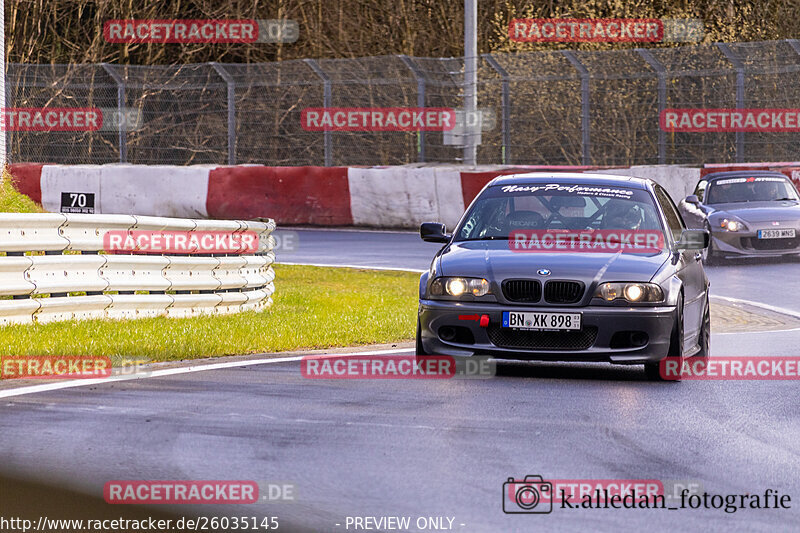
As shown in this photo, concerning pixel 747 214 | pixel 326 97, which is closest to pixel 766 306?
pixel 747 214

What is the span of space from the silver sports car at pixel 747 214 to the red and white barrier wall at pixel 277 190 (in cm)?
490

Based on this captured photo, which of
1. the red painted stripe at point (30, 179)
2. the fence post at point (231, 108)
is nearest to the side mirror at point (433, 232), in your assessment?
the fence post at point (231, 108)

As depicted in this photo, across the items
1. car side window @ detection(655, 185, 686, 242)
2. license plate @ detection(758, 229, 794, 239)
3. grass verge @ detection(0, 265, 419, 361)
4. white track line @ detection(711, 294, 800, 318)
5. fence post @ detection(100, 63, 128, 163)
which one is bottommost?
white track line @ detection(711, 294, 800, 318)

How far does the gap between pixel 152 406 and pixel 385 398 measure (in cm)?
136

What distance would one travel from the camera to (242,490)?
6320 mm

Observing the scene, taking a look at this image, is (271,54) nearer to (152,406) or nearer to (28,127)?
(28,127)

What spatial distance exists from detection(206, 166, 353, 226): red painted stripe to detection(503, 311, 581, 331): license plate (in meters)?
17.4

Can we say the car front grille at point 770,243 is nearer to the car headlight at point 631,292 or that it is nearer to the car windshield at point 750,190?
the car windshield at point 750,190

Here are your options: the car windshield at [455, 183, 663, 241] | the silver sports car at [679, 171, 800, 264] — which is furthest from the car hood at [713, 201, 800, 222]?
the car windshield at [455, 183, 663, 241]

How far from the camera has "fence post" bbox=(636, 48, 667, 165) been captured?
26016 mm

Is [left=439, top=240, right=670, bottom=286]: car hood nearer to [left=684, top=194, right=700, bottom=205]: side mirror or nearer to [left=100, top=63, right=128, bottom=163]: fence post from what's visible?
[left=684, top=194, right=700, bottom=205]: side mirror

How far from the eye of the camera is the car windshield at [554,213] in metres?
10.8

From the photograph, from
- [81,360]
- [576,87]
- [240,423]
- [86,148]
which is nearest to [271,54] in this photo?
[86,148]

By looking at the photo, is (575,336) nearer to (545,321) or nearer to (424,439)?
(545,321)
